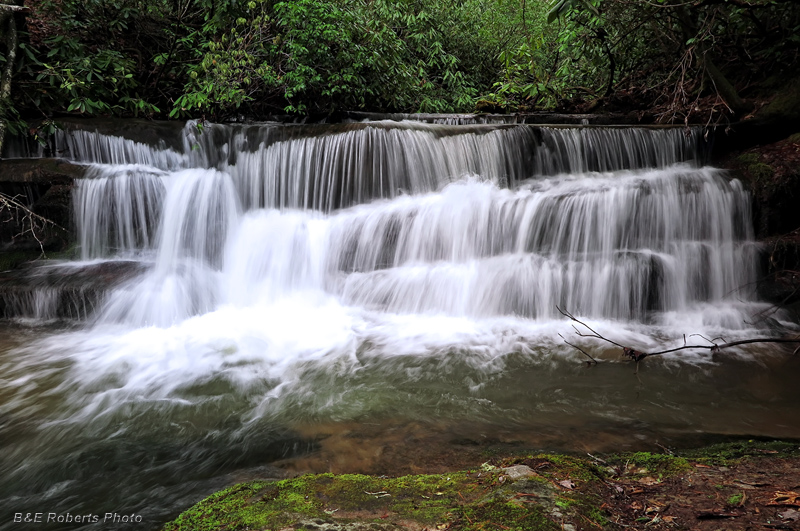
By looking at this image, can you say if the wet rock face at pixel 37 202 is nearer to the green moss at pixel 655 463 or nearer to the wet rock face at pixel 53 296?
the wet rock face at pixel 53 296

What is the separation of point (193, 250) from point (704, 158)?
798 centimetres

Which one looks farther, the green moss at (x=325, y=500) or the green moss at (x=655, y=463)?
the green moss at (x=655, y=463)

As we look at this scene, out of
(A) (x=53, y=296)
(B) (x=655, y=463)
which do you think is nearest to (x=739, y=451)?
(B) (x=655, y=463)

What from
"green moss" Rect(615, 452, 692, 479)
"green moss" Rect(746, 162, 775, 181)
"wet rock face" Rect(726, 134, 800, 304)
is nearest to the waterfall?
"wet rock face" Rect(726, 134, 800, 304)

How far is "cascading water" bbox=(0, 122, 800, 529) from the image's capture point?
11.9ft

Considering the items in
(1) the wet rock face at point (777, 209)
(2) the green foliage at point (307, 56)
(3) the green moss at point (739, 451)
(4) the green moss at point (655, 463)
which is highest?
(2) the green foliage at point (307, 56)

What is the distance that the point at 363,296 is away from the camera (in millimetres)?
6574

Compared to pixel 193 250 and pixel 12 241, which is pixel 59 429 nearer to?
pixel 193 250

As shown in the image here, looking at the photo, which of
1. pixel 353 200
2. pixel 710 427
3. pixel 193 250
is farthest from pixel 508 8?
pixel 710 427

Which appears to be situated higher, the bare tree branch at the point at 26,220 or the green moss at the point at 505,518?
the bare tree branch at the point at 26,220

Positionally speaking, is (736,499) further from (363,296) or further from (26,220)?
(26,220)

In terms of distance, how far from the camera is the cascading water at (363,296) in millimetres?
3627

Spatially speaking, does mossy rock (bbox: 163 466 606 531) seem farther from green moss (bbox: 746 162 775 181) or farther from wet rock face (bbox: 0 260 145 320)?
green moss (bbox: 746 162 775 181)

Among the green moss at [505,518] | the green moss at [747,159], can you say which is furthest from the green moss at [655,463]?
the green moss at [747,159]
